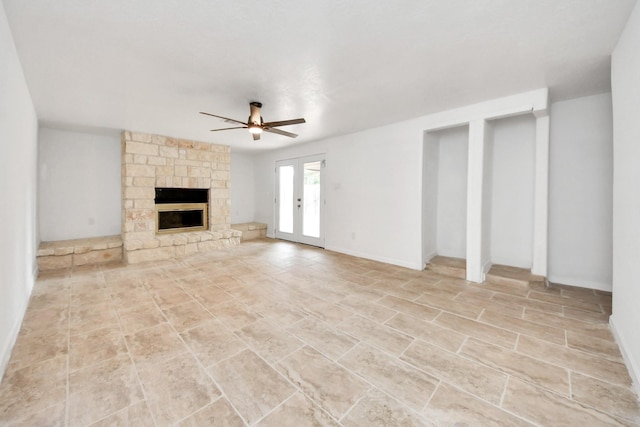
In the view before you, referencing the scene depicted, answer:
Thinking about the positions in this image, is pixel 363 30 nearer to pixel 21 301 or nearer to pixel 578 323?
pixel 578 323

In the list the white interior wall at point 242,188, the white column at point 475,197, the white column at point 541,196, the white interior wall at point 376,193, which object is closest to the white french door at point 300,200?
the white interior wall at point 376,193

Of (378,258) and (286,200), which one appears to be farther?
(286,200)

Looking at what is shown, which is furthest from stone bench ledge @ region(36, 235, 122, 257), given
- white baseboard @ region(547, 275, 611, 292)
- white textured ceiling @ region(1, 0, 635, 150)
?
white baseboard @ region(547, 275, 611, 292)

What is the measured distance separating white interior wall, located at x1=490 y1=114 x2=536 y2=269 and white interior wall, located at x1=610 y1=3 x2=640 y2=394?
159cm

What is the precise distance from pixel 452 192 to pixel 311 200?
9.55 feet

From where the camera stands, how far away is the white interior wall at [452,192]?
429 centimetres

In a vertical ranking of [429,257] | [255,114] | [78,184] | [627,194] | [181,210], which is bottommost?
[429,257]

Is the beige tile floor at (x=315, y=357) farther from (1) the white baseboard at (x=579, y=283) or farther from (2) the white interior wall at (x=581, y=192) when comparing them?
(2) the white interior wall at (x=581, y=192)

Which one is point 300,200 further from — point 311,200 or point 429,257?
point 429,257

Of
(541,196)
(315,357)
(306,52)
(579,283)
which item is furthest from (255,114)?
(579,283)

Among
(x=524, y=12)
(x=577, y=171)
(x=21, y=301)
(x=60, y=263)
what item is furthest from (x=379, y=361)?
(x=60, y=263)

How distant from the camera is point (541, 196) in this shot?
3305mm

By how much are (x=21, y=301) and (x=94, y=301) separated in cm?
55

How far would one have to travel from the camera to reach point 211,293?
3148mm
